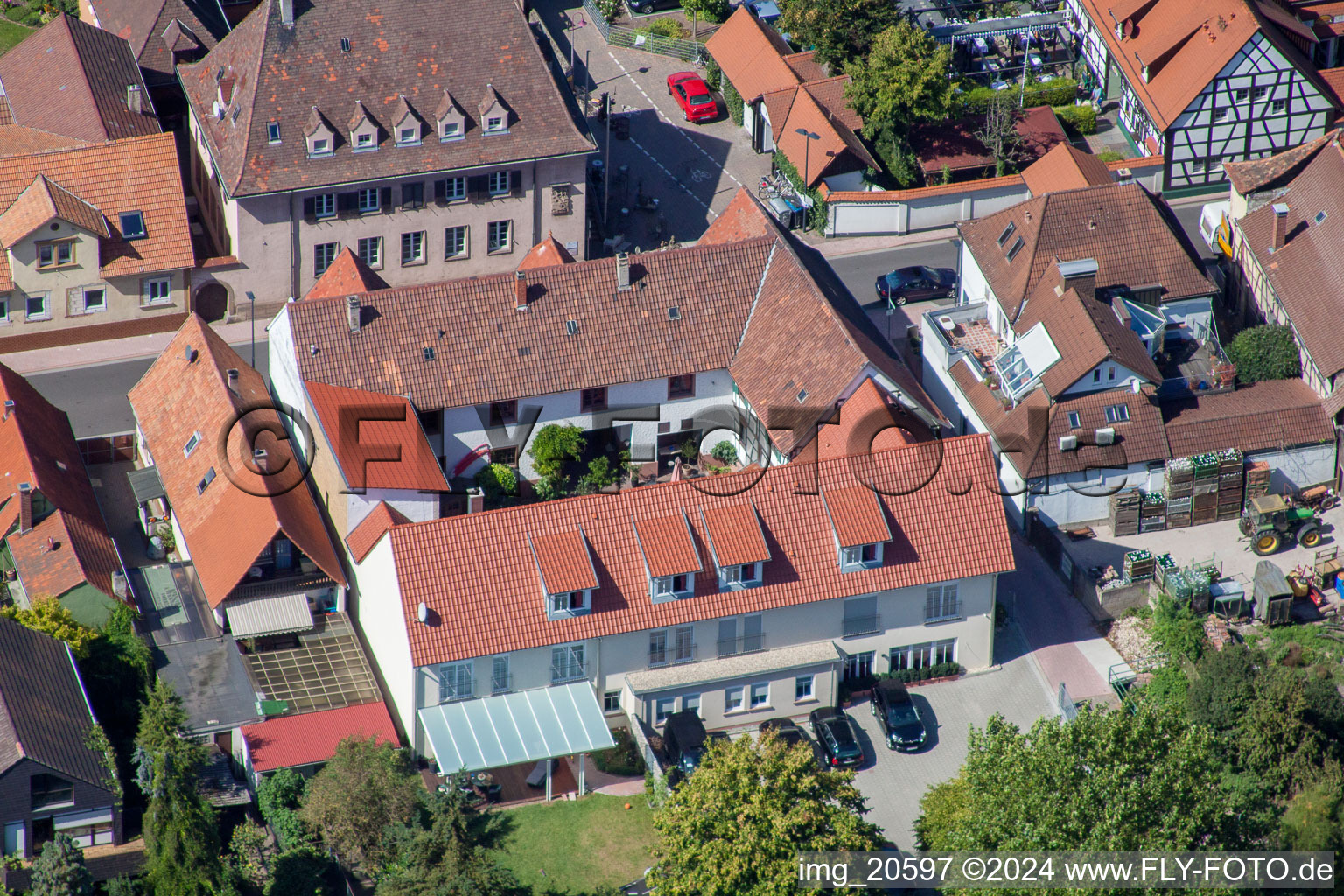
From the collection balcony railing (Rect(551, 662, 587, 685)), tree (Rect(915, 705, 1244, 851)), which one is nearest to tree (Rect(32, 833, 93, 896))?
balcony railing (Rect(551, 662, 587, 685))

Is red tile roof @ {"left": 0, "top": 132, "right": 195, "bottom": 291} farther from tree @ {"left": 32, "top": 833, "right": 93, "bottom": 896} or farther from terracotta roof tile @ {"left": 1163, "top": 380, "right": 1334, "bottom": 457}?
terracotta roof tile @ {"left": 1163, "top": 380, "right": 1334, "bottom": 457}

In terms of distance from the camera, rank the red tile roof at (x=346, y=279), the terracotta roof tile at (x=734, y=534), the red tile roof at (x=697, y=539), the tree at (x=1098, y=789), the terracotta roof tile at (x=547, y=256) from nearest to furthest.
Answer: the tree at (x=1098, y=789) < the red tile roof at (x=697, y=539) < the terracotta roof tile at (x=734, y=534) < the red tile roof at (x=346, y=279) < the terracotta roof tile at (x=547, y=256)

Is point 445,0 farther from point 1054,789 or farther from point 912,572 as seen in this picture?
point 1054,789

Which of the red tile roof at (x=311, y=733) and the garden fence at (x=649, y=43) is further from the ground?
the garden fence at (x=649, y=43)

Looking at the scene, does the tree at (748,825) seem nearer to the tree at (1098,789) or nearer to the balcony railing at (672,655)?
the tree at (1098,789)

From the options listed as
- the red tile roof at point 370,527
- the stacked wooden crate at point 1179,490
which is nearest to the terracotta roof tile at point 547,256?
the red tile roof at point 370,527

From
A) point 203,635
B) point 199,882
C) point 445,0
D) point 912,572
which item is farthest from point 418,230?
A: point 199,882
